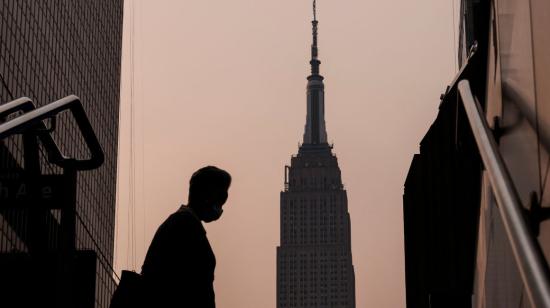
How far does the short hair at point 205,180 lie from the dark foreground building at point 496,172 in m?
1.24

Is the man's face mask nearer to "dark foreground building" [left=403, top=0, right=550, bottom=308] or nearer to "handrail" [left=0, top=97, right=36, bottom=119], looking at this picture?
"dark foreground building" [left=403, top=0, right=550, bottom=308]

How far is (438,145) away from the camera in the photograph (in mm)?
9867

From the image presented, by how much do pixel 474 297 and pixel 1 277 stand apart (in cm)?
346

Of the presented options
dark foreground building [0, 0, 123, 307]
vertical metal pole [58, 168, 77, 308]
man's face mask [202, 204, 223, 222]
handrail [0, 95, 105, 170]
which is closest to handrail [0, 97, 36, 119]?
handrail [0, 95, 105, 170]

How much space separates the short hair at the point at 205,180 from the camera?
189 inches

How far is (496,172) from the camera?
336 cm

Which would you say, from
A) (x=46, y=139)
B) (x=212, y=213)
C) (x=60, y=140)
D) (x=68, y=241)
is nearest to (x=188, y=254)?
(x=212, y=213)

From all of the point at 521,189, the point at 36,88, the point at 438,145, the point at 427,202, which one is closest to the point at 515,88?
the point at 521,189

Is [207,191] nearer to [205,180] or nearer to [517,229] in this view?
[205,180]

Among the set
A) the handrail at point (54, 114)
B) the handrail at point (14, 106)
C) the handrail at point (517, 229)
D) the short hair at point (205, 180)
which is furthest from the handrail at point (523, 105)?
the handrail at point (14, 106)

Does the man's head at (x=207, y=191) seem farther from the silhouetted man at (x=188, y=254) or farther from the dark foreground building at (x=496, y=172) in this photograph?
the dark foreground building at (x=496, y=172)

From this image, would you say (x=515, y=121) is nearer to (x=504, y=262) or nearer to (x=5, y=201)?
(x=504, y=262)

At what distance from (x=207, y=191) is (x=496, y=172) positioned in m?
1.81

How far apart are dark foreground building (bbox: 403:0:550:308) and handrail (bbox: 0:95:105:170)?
2.34 metres
